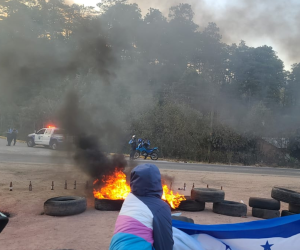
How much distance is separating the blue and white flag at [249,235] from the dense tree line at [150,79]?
10897 millimetres

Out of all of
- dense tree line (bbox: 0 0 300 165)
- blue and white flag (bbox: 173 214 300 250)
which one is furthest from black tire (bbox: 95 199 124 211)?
dense tree line (bbox: 0 0 300 165)

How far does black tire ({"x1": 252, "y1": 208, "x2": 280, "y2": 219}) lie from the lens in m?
7.50

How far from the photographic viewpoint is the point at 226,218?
7.32 m

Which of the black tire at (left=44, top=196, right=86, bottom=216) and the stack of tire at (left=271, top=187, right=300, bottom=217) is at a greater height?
the stack of tire at (left=271, top=187, right=300, bottom=217)

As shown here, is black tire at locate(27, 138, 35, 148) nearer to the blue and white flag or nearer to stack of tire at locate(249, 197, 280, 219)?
stack of tire at locate(249, 197, 280, 219)

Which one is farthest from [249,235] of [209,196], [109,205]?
[109,205]

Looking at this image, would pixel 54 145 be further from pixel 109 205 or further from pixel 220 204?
pixel 220 204

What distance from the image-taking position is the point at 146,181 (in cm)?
204

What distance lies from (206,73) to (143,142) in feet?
25.0

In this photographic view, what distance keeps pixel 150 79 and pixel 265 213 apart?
21384 millimetres

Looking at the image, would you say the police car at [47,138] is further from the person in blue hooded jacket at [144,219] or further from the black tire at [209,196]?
the person in blue hooded jacket at [144,219]

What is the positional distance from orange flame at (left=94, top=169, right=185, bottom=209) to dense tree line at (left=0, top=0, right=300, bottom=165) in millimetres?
6509

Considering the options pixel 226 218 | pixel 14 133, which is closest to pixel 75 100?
pixel 226 218

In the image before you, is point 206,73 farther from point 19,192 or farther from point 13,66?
point 19,192
